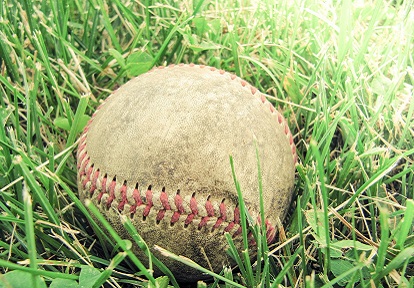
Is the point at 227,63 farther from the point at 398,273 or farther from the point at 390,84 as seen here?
the point at 398,273

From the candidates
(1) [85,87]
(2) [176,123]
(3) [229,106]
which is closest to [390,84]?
(3) [229,106]

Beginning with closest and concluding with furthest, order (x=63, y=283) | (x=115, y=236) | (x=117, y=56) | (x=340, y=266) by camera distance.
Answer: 1. (x=115, y=236)
2. (x=63, y=283)
3. (x=340, y=266)
4. (x=117, y=56)

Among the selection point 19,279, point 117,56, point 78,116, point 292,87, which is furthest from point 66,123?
point 292,87

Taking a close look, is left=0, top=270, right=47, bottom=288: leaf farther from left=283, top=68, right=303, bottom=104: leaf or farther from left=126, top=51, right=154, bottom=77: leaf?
left=283, top=68, right=303, bottom=104: leaf

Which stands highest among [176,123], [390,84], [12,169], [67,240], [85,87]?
[390,84]

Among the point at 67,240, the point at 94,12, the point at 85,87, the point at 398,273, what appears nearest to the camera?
the point at 398,273

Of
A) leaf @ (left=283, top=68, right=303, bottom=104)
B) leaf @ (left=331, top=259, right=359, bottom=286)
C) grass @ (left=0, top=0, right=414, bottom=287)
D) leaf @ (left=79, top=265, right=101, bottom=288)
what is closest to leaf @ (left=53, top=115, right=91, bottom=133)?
grass @ (left=0, top=0, right=414, bottom=287)

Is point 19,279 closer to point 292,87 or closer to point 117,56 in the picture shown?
point 117,56
